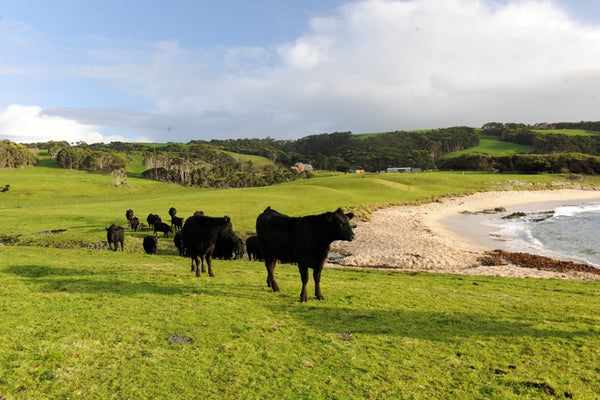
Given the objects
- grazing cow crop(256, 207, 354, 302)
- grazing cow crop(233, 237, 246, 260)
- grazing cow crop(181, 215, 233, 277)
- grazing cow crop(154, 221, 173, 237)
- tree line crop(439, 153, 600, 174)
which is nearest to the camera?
grazing cow crop(256, 207, 354, 302)

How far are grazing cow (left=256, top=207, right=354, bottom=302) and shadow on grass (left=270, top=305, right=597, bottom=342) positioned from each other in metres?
1.46

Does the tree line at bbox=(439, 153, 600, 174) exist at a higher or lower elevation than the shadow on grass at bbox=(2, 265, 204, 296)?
higher

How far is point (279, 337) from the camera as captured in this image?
8445 mm

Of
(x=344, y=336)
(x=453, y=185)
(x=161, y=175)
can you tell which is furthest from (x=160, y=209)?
(x=161, y=175)

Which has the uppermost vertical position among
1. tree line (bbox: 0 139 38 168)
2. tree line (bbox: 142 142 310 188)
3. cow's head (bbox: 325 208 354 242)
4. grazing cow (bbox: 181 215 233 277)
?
tree line (bbox: 0 139 38 168)

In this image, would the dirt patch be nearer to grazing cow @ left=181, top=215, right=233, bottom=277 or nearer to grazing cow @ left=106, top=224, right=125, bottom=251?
grazing cow @ left=106, top=224, right=125, bottom=251

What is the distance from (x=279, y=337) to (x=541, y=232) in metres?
42.5

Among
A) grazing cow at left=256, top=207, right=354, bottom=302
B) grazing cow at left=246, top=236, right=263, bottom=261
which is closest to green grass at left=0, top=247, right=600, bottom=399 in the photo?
grazing cow at left=256, top=207, right=354, bottom=302

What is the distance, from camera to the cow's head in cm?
1105

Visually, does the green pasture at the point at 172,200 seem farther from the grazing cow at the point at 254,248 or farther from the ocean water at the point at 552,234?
the ocean water at the point at 552,234

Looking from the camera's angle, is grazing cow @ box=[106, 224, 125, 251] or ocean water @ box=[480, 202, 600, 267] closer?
grazing cow @ box=[106, 224, 125, 251]

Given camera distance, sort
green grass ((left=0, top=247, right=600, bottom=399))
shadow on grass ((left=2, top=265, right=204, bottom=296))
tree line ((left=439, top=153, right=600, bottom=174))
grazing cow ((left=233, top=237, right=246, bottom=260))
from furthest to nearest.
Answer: tree line ((left=439, top=153, right=600, bottom=174)), grazing cow ((left=233, top=237, right=246, bottom=260)), shadow on grass ((left=2, top=265, right=204, bottom=296)), green grass ((left=0, top=247, right=600, bottom=399))

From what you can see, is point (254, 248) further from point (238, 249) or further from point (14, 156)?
point (14, 156)

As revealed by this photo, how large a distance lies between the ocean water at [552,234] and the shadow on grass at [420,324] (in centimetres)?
2241
